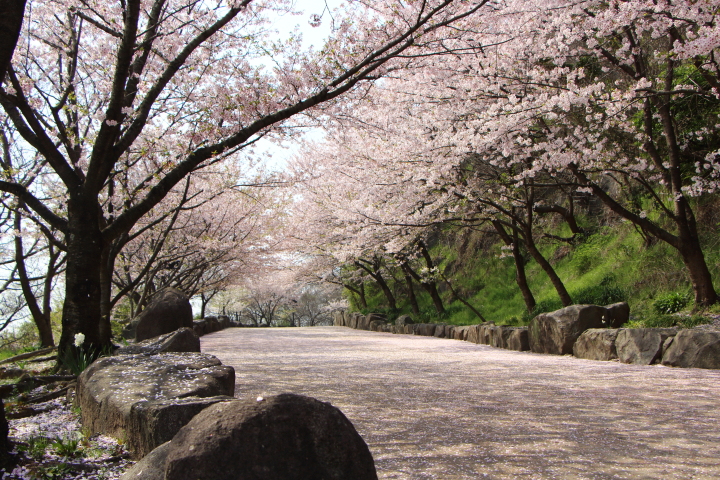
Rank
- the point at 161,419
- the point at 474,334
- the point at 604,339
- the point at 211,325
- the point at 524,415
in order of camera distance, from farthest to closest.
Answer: the point at 211,325
the point at 474,334
the point at 604,339
the point at 524,415
the point at 161,419

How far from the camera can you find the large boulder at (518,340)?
29.5 ft

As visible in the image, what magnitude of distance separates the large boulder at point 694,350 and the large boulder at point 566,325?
1.57 meters

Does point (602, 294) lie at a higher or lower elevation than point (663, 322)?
higher

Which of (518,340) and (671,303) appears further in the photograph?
(518,340)

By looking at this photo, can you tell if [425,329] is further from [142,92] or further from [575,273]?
[142,92]

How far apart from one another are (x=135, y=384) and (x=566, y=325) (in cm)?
652

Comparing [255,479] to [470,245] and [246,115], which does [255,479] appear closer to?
[246,115]

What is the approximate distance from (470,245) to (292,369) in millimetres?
11970

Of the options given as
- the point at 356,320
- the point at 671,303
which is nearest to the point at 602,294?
the point at 671,303

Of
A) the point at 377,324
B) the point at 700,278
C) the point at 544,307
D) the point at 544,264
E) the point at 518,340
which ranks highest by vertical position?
the point at 544,264

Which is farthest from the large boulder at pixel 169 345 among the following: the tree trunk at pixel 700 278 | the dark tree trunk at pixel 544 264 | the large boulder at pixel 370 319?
the large boulder at pixel 370 319

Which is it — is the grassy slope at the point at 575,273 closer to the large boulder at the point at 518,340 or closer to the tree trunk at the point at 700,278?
the tree trunk at the point at 700,278

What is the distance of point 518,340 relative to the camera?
359 inches

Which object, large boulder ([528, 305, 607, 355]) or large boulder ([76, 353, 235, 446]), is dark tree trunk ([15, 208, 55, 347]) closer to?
large boulder ([76, 353, 235, 446])
